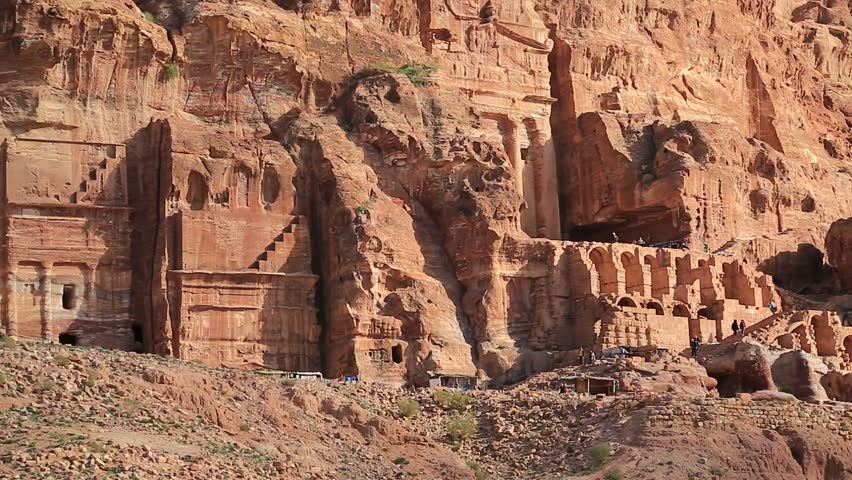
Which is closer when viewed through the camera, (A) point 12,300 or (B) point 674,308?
(A) point 12,300

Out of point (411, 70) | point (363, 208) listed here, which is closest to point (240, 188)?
point (363, 208)

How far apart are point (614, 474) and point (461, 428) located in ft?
15.2

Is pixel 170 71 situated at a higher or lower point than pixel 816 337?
higher

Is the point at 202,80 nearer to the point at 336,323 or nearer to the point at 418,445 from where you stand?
the point at 336,323

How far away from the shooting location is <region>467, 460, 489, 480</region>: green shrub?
1905 inches

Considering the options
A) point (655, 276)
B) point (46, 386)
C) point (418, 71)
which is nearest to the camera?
point (46, 386)

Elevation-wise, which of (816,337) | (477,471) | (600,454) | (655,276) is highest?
(655,276)

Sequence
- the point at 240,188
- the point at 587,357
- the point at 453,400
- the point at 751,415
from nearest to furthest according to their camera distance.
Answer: the point at 751,415, the point at 453,400, the point at 587,357, the point at 240,188

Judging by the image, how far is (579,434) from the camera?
50.2m

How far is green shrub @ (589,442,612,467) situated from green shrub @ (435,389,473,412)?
14.7 feet

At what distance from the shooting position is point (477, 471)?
4878 cm

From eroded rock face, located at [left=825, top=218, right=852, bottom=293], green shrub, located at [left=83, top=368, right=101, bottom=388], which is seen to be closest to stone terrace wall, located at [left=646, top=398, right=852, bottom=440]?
green shrub, located at [left=83, top=368, right=101, bottom=388]

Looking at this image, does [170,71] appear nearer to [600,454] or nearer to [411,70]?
[411,70]

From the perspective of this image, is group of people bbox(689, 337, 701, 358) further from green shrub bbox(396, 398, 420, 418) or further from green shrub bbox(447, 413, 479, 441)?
green shrub bbox(396, 398, 420, 418)
